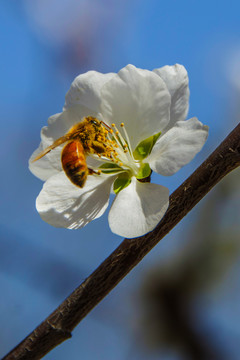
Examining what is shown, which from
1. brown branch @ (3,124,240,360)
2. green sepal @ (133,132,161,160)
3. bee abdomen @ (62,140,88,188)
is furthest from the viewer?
green sepal @ (133,132,161,160)

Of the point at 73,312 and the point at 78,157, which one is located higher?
the point at 78,157

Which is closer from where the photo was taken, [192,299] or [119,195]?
[119,195]

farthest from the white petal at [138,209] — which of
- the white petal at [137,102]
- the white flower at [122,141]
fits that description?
the white petal at [137,102]

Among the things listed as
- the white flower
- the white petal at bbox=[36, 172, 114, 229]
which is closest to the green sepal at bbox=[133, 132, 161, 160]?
the white flower

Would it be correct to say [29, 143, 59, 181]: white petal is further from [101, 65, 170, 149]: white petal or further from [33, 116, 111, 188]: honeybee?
[101, 65, 170, 149]: white petal

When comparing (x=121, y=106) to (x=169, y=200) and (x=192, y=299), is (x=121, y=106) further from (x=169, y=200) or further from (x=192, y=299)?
(x=192, y=299)

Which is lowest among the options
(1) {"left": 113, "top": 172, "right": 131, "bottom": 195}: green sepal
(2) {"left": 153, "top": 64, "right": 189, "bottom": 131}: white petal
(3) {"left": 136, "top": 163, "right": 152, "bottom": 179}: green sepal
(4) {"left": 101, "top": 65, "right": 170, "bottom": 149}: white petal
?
(1) {"left": 113, "top": 172, "right": 131, "bottom": 195}: green sepal

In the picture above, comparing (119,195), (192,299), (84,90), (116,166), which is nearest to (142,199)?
(119,195)
